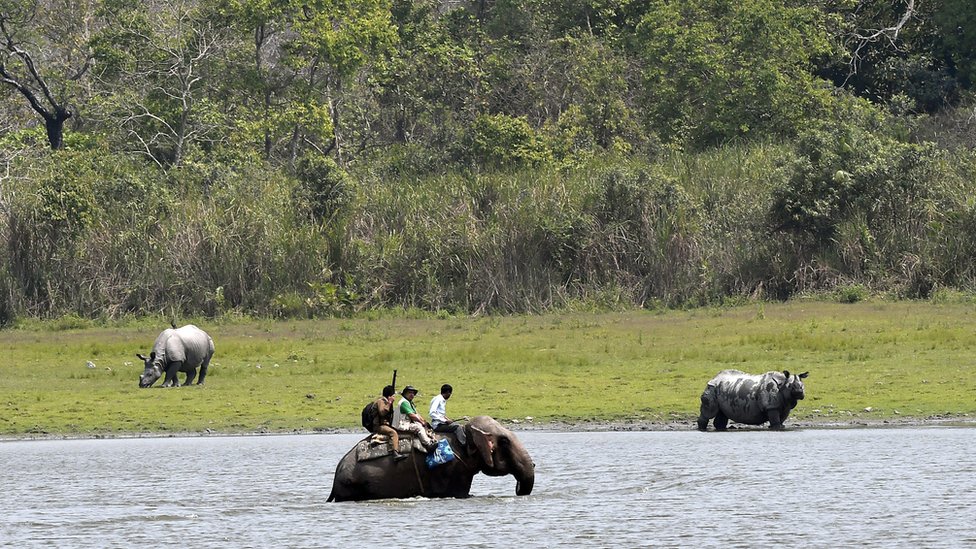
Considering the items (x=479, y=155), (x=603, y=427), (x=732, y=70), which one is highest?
(x=732, y=70)

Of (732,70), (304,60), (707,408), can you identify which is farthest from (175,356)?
(732,70)

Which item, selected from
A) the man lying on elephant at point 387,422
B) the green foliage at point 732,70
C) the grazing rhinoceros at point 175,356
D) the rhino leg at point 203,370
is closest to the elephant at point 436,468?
the man lying on elephant at point 387,422

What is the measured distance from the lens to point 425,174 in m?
48.4

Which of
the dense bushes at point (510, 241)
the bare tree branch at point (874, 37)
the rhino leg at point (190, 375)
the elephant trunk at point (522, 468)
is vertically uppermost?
the bare tree branch at point (874, 37)

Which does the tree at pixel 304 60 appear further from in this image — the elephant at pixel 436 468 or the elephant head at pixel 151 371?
the elephant at pixel 436 468

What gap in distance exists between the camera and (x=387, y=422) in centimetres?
1678

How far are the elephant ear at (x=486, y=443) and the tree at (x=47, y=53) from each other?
37.1m

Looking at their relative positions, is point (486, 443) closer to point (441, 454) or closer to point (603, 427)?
point (441, 454)

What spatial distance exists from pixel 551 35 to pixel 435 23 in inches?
156

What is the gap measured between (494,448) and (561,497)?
1566mm

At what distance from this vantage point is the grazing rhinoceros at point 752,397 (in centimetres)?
2248

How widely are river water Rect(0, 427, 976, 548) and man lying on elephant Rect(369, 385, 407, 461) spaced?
2.32ft

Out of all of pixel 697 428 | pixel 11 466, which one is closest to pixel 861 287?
pixel 697 428

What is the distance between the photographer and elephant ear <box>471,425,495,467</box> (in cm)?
1653
